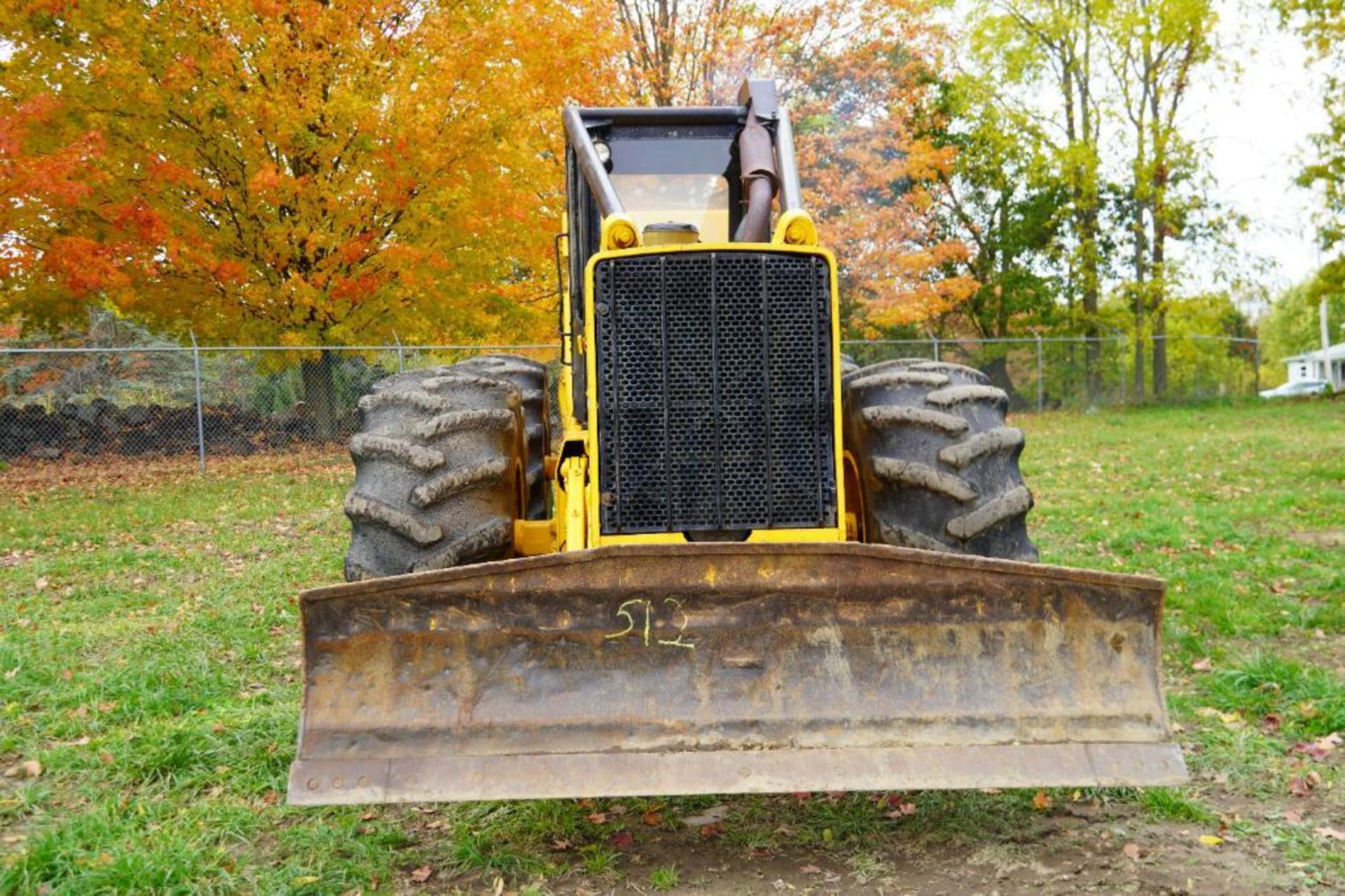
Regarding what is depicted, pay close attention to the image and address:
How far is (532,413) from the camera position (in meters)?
6.22

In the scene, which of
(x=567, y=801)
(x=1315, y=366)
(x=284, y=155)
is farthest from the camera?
(x=1315, y=366)

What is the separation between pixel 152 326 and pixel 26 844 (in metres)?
14.2

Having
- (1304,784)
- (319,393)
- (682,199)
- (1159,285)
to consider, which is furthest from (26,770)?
(1159,285)

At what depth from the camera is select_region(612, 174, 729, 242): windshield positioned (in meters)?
4.98

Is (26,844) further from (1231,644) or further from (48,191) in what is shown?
(48,191)

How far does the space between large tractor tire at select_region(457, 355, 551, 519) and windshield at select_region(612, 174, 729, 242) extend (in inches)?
50.8

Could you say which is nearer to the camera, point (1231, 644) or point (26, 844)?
point (26, 844)

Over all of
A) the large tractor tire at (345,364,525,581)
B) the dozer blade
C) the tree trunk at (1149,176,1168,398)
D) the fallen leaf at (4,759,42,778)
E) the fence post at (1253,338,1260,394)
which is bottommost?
the fallen leaf at (4,759,42,778)

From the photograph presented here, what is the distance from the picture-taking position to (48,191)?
12594 mm

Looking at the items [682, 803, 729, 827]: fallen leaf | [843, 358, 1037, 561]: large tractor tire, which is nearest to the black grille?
[843, 358, 1037, 561]: large tractor tire

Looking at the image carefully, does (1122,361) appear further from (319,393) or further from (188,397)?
(188,397)

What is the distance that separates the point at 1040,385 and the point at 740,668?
22728 millimetres

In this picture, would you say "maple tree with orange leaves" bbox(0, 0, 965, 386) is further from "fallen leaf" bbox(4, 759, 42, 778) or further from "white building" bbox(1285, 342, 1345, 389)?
"white building" bbox(1285, 342, 1345, 389)

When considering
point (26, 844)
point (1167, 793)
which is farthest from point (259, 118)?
point (1167, 793)
